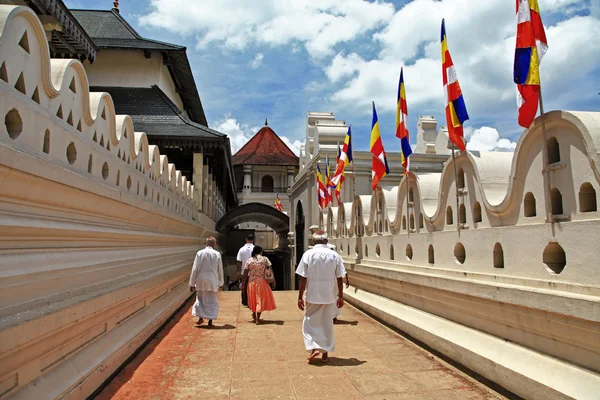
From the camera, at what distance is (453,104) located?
542 centimetres

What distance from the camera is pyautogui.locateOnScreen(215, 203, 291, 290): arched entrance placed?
19734mm

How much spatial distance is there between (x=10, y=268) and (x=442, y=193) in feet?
13.7

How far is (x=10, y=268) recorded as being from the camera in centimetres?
262

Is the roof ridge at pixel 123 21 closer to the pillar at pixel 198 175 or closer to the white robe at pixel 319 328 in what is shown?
the pillar at pixel 198 175

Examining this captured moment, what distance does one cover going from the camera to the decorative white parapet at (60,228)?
2633 mm

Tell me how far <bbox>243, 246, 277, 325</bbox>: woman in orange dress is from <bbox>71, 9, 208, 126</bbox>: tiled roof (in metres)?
8.55

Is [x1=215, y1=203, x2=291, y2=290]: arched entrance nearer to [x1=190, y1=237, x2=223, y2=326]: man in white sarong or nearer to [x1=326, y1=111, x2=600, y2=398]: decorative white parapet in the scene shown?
[x1=190, y1=237, x2=223, y2=326]: man in white sarong

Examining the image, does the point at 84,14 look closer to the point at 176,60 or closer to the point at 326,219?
the point at 176,60

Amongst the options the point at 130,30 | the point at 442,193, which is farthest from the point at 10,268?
the point at 130,30

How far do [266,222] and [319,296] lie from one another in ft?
80.3

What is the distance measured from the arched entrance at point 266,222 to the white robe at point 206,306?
40.6 feet

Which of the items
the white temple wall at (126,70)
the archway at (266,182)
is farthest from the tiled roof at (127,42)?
the archway at (266,182)

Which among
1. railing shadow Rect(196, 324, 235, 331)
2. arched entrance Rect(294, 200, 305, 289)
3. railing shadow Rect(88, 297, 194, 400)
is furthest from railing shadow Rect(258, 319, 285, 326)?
arched entrance Rect(294, 200, 305, 289)

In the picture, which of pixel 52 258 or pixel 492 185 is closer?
pixel 52 258
